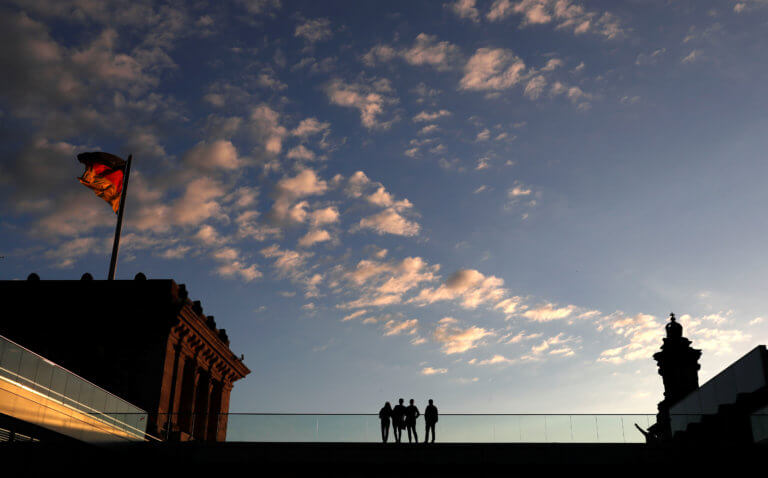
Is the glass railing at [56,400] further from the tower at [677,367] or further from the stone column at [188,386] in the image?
the tower at [677,367]

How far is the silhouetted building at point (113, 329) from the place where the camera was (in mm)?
37688

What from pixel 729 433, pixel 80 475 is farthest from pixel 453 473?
pixel 80 475

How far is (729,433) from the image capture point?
26.5m

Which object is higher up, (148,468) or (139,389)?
(139,389)

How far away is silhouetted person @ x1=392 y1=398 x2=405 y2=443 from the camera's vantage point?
2877 centimetres

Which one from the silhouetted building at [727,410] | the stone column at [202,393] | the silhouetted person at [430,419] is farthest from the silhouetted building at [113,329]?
the silhouetted building at [727,410]

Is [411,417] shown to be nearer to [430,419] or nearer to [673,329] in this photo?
[430,419]

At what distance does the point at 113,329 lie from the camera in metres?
38.6

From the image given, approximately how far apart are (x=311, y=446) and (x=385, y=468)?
3.02 meters

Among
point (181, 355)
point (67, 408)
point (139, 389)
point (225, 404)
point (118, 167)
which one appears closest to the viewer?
point (67, 408)

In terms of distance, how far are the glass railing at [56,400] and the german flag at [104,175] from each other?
1660 cm

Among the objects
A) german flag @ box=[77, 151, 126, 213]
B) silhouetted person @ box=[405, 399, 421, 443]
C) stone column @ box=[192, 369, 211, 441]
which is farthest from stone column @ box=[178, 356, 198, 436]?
silhouetted person @ box=[405, 399, 421, 443]

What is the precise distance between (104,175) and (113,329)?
387 inches

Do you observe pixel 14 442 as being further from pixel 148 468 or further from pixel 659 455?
pixel 659 455
